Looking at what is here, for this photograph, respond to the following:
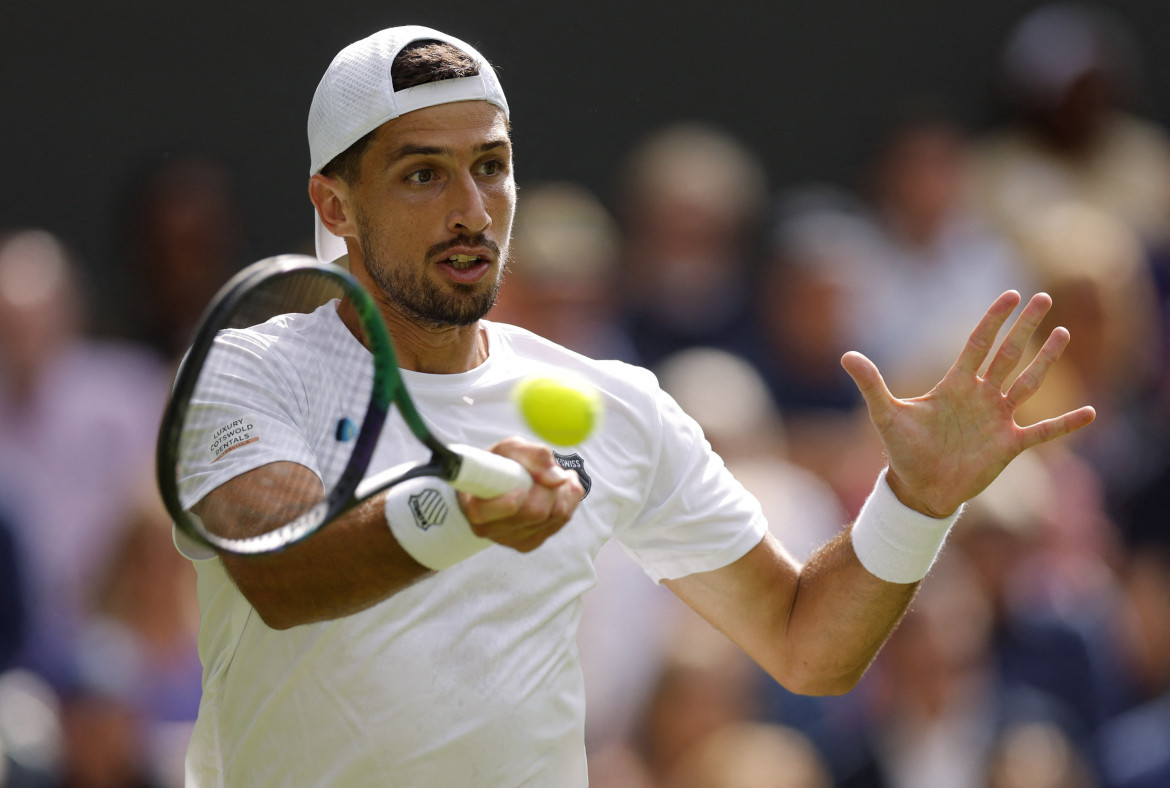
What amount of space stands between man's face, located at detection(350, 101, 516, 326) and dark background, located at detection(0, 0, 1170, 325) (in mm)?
3171

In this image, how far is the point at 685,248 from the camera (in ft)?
20.3

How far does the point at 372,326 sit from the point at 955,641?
314 cm

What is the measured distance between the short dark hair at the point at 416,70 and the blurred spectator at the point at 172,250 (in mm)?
2702

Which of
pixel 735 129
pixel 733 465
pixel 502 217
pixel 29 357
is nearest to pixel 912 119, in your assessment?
pixel 735 129

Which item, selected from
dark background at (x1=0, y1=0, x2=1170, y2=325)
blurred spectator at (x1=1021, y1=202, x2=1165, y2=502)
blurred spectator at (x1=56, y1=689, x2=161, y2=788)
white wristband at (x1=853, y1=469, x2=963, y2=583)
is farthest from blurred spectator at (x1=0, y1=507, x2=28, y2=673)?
blurred spectator at (x1=1021, y1=202, x2=1165, y2=502)

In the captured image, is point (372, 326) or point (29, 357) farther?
point (29, 357)

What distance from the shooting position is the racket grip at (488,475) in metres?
2.35

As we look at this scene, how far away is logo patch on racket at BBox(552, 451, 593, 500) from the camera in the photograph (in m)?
3.04

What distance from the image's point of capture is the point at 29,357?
17.5ft

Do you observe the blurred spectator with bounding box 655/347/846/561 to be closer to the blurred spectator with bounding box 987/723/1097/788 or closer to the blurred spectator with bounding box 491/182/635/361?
the blurred spectator with bounding box 491/182/635/361

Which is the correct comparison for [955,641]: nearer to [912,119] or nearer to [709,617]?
[709,617]

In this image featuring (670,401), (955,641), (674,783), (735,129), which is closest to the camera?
(670,401)

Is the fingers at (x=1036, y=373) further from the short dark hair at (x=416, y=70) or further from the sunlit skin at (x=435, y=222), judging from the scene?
the short dark hair at (x=416, y=70)

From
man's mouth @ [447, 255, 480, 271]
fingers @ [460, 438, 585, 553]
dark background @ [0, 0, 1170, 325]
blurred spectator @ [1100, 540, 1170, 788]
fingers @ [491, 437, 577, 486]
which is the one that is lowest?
blurred spectator @ [1100, 540, 1170, 788]
